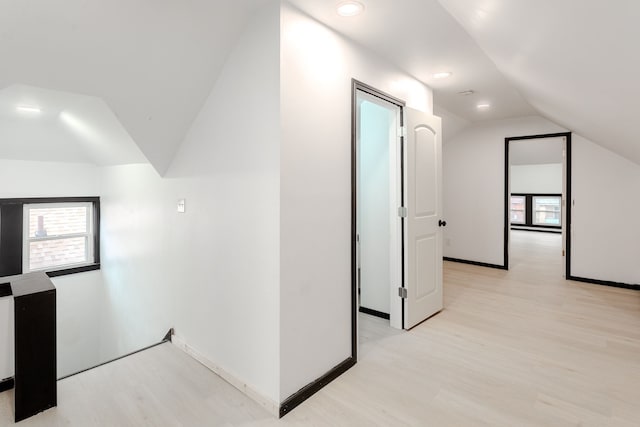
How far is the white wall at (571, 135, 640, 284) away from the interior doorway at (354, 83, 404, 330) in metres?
3.12

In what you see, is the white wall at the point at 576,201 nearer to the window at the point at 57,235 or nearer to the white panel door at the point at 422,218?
the white panel door at the point at 422,218

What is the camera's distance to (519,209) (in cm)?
1000

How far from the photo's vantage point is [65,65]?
1.90 meters

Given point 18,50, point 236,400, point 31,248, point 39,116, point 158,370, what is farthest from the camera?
point 31,248

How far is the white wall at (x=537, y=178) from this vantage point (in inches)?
362

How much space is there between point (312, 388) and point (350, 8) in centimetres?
229

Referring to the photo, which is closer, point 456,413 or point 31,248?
point 456,413

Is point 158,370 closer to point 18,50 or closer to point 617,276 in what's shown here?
point 18,50

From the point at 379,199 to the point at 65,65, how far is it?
258 centimetres

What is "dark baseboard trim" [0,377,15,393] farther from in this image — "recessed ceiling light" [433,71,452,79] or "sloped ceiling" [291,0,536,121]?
"recessed ceiling light" [433,71,452,79]

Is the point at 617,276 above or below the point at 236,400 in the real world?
above

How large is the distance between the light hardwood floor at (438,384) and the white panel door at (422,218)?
21cm

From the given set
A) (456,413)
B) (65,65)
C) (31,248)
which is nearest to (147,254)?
(65,65)

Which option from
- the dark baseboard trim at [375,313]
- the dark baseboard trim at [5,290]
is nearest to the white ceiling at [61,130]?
the dark baseboard trim at [5,290]
